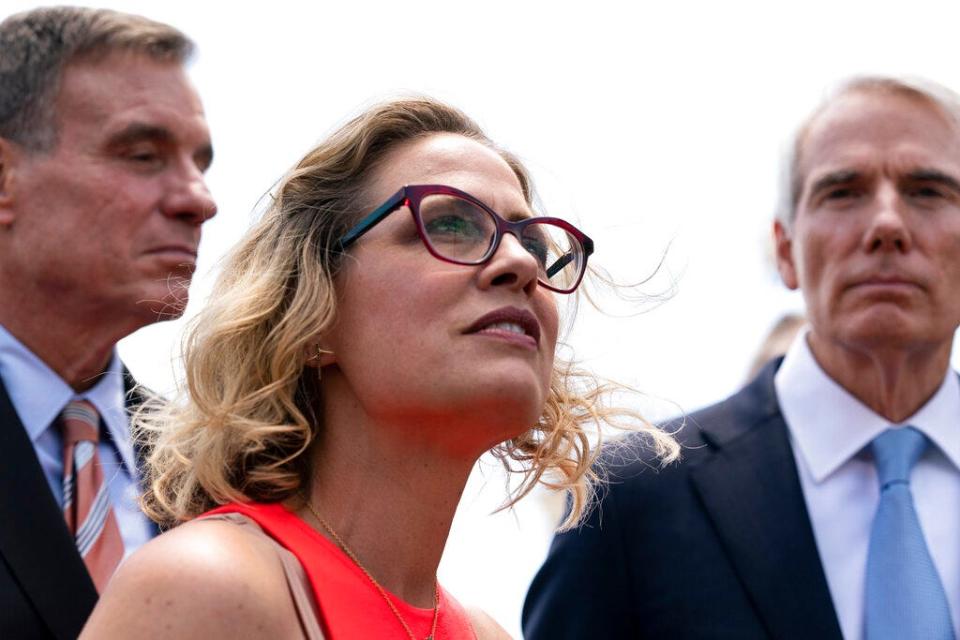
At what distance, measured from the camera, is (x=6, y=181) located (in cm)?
407

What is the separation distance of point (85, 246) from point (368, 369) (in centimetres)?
133

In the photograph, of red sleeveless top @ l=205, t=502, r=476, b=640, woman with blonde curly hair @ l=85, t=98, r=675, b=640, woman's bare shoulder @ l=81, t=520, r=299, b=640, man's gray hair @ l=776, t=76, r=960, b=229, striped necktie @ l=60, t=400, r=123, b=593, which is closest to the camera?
woman's bare shoulder @ l=81, t=520, r=299, b=640

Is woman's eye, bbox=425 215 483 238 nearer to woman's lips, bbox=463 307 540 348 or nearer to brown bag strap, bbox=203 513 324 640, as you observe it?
woman's lips, bbox=463 307 540 348

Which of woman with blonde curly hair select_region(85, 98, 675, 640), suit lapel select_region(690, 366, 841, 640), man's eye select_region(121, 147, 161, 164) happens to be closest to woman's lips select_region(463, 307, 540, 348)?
woman with blonde curly hair select_region(85, 98, 675, 640)

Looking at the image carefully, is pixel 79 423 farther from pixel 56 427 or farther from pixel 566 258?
pixel 566 258

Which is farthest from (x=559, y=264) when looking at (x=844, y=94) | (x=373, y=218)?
(x=844, y=94)

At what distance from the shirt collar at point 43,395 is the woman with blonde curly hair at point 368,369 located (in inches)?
24.4

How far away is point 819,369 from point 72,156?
7.44 feet

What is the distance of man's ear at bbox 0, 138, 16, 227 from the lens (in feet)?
13.2

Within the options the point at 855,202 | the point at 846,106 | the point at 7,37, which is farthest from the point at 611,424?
the point at 7,37

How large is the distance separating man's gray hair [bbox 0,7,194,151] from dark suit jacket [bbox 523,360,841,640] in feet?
6.12

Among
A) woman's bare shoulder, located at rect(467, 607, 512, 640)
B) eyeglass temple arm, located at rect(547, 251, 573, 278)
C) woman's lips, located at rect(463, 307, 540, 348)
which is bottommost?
woman's bare shoulder, located at rect(467, 607, 512, 640)

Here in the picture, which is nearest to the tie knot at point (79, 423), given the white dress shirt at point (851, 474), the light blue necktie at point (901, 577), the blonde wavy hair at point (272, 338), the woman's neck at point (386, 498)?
the blonde wavy hair at point (272, 338)

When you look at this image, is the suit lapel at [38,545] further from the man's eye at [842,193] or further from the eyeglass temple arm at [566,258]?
the man's eye at [842,193]
